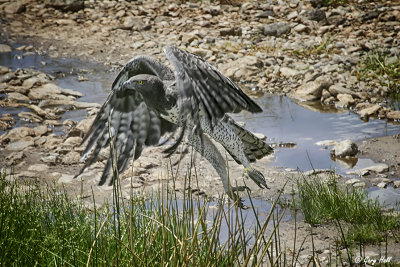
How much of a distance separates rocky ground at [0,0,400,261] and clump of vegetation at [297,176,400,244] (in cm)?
15

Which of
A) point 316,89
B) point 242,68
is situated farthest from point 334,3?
point 316,89

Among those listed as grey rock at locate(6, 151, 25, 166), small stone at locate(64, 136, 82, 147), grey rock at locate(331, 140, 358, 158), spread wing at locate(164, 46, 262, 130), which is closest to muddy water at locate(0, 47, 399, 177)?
grey rock at locate(331, 140, 358, 158)

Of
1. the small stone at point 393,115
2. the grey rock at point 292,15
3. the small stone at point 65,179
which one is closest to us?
the small stone at point 65,179

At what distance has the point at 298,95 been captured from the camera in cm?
760

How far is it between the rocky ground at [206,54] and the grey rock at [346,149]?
18 centimetres

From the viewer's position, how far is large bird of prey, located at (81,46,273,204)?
3.47 metres

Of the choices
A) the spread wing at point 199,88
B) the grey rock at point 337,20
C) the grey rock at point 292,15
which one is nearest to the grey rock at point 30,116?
the spread wing at point 199,88

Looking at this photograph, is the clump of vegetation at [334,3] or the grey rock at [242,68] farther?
the clump of vegetation at [334,3]

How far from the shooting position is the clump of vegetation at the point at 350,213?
3770mm

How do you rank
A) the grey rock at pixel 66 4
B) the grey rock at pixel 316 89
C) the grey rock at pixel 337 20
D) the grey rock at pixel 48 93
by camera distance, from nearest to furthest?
the grey rock at pixel 316 89
the grey rock at pixel 48 93
the grey rock at pixel 337 20
the grey rock at pixel 66 4

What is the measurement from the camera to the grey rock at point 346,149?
219 inches

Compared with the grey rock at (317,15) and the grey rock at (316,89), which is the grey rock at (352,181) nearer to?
the grey rock at (316,89)

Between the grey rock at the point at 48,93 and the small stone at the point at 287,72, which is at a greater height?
the small stone at the point at 287,72

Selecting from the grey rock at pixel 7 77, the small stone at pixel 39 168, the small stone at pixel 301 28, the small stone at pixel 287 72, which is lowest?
the small stone at pixel 39 168
